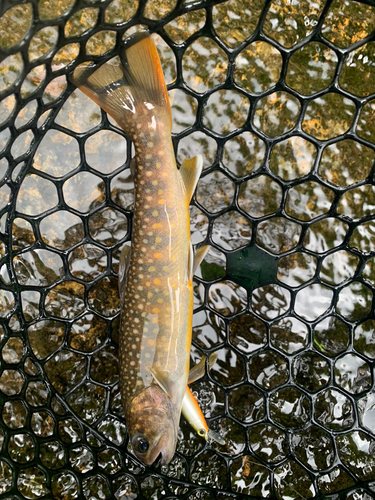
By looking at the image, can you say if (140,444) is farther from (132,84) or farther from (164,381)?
(132,84)

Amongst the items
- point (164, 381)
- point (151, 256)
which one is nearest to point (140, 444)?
point (164, 381)

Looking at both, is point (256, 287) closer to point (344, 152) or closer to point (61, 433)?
point (344, 152)

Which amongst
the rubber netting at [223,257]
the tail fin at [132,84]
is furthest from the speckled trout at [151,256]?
the rubber netting at [223,257]

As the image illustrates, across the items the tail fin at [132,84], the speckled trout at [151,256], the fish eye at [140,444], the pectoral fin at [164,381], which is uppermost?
the tail fin at [132,84]

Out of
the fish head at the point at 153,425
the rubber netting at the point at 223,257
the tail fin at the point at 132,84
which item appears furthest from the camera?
the rubber netting at the point at 223,257

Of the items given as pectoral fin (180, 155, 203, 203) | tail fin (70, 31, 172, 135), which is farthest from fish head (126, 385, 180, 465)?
tail fin (70, 31, 172, 135)

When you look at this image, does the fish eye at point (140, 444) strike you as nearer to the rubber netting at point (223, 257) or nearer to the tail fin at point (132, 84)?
the rubber netting at point (223, 257)

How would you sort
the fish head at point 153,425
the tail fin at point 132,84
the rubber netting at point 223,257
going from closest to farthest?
the tail fin at point 132,84
the fish head at point 153,425
the rubber netting at point 223,257

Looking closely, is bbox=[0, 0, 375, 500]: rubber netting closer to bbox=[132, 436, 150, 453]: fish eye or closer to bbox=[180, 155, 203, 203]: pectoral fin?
bbox=[132, 436, 150, 453]: fish eye
